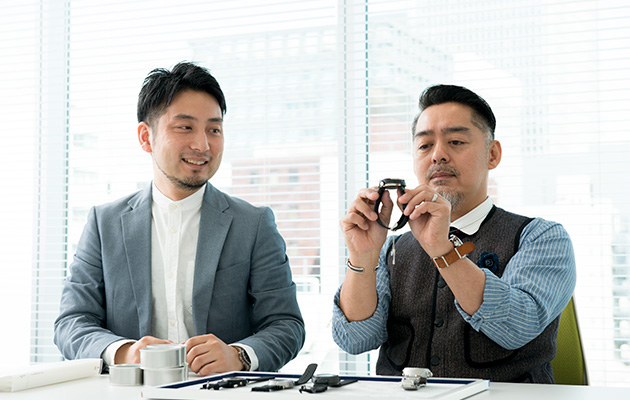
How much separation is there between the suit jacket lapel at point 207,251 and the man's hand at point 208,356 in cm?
40

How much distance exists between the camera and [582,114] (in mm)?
2561

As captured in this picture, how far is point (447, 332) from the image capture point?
1.75 metres

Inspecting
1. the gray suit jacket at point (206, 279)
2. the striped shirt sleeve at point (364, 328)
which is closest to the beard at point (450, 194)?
the striped shirt sleeve at point (364, 328)

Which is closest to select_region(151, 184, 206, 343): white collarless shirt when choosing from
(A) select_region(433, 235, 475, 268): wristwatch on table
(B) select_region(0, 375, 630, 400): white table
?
(B) select_region(0, 375, 630, 400): white table

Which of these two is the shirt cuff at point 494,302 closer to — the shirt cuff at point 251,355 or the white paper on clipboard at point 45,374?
the shirt cuff at point 251,355

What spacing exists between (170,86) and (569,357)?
1.49 m

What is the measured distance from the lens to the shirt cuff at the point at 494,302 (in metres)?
1.55

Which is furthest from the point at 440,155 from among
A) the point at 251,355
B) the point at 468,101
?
the point at 251,355

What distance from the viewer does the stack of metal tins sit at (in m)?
1.32

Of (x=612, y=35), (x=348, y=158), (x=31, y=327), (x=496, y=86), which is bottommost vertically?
(x=31, y=327)

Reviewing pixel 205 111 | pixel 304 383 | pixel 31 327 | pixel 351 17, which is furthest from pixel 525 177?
pixel 31 327

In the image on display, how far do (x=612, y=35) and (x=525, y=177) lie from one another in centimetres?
64

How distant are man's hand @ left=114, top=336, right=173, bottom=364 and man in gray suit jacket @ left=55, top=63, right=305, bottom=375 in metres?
0.24

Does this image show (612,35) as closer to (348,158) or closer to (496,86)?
(496,86)
